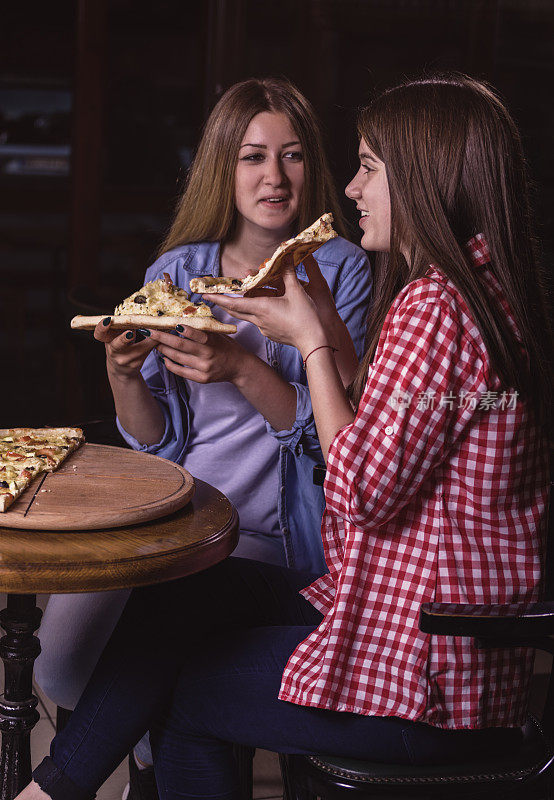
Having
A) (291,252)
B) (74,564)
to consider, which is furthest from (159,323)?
(74,564)

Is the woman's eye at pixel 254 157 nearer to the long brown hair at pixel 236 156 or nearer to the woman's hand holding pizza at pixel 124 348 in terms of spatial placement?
the long brown hair at pixel 236 156

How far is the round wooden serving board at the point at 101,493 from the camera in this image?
1.56m

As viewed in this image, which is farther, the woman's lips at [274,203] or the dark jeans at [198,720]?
the woman's lips at [274,203]

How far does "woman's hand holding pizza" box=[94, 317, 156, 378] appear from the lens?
6.81 ft

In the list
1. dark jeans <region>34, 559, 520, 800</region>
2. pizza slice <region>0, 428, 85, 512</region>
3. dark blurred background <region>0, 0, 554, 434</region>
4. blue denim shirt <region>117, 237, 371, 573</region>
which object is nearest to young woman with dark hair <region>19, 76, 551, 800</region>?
dark jeans <region>34, 559, 520, 800</region>

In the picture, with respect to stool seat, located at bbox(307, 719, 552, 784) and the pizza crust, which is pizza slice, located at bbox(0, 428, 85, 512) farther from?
stool seat, located at bbox(307, 719, 552, 784)

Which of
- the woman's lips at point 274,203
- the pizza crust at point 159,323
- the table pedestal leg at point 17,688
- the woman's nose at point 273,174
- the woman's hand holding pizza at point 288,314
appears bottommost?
the table pedestal leg at point 17,688

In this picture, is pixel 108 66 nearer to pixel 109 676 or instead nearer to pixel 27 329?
pixel 27 329

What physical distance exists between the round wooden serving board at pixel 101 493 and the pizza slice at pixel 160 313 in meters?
0.28

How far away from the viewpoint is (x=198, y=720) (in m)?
1.62

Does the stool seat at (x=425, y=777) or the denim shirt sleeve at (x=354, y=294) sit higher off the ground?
the denim shirt sleeve at (x=354, y=294)

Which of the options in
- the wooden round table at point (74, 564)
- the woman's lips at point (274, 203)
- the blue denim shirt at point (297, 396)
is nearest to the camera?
the wooden round table at point (74, 564)

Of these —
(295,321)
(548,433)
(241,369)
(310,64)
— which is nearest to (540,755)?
(548,433)

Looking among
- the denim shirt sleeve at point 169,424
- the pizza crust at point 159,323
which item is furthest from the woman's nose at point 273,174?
the denim shirt sleeve at point 169,424
